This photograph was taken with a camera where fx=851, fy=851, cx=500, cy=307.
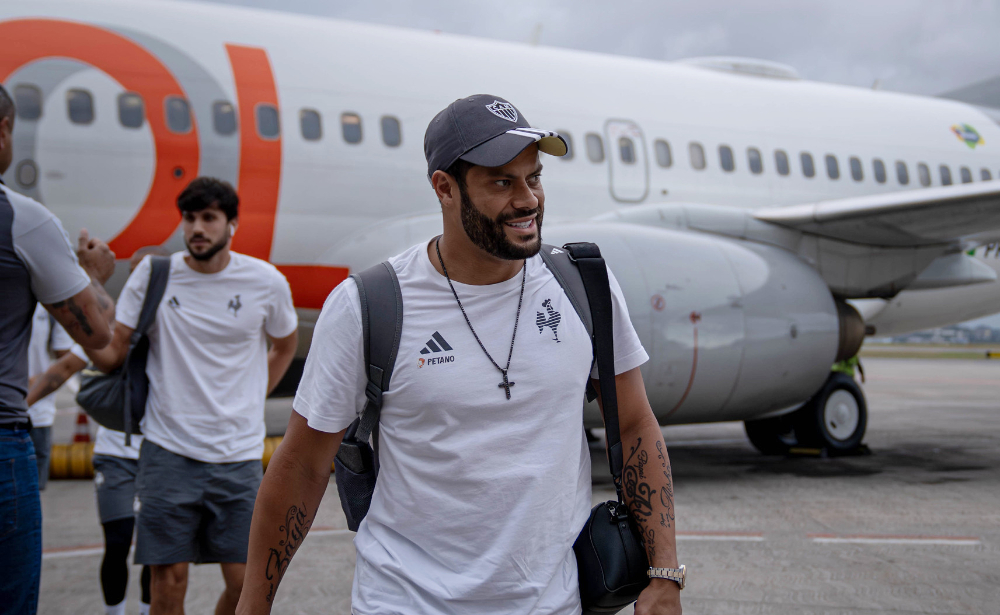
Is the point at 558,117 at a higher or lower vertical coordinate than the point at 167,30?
lower

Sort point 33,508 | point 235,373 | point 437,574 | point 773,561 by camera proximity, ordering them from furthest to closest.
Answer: point 773,561 → point 235,373 → point 33,508 → point 437,574

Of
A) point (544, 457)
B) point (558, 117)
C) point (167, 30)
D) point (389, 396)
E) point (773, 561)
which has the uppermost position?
point (167, 30)

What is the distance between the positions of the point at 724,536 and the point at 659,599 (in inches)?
143

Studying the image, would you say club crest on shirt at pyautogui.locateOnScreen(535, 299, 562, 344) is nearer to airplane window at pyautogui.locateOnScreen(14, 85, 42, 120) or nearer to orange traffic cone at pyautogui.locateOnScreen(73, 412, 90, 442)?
airplane window at pyautogui.locateOnScreen(14, 85, 42, 120)

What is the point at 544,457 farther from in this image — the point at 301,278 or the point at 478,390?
the point at 301,278

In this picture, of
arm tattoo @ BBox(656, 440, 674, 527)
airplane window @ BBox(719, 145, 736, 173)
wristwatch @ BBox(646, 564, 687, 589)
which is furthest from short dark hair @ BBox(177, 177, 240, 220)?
airplane window @ BBox(719, 145, 736, 173)

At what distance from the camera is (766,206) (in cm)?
909

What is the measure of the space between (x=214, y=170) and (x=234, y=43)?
3.61ft

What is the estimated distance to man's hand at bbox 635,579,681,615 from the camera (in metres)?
1.79

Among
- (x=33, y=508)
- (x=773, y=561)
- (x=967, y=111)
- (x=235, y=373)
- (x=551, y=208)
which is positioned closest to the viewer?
(x=33, y=508)

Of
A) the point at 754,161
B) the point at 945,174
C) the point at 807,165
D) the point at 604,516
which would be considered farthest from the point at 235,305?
the point at 945,174

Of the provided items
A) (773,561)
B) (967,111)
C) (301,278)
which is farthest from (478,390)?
(967,111)

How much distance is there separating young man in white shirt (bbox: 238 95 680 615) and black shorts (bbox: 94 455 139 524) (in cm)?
229

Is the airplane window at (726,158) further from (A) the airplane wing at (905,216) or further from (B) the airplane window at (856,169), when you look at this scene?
(B) the airplane window at (856,169)
